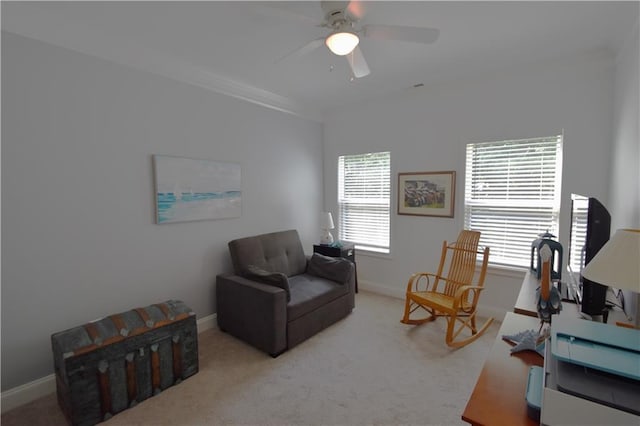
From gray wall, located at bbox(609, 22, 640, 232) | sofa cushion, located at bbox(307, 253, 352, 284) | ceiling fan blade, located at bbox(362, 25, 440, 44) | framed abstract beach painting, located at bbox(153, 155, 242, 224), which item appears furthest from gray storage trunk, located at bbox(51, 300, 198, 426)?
gray wall, located at bbox(609, 22, 640, 232)

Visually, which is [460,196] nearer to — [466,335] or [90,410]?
[466,335]

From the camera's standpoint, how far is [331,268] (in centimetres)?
332

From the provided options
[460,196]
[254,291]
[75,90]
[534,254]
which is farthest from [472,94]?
[75,90]

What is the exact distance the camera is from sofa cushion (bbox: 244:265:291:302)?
2609 mm

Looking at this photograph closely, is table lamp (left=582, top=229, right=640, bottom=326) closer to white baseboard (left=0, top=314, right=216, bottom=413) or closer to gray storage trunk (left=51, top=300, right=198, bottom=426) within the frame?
gray storage trunk (left=51, top=300, right=198, bottom=426)

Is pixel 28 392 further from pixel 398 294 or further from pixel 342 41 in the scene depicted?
pixel 398 294

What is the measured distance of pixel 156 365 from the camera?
209 cm

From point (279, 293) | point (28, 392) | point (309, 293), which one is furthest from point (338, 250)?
point (28, 392)

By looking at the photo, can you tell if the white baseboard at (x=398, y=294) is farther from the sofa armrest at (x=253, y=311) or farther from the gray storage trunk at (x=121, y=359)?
the gray storage trunk at (x=121, y=359)

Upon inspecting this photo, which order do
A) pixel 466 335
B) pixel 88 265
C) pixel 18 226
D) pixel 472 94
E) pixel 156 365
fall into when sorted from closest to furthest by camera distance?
pixel 18 226 < pixel 156 365 < pixel 88 265 < pixel 466 335 < pixel 472 94

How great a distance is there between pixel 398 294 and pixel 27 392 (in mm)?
3594

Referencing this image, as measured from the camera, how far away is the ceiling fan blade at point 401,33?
1.75m

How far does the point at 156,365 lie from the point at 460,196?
332 cm

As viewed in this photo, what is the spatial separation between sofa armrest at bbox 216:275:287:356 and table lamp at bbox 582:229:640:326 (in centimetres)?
205
